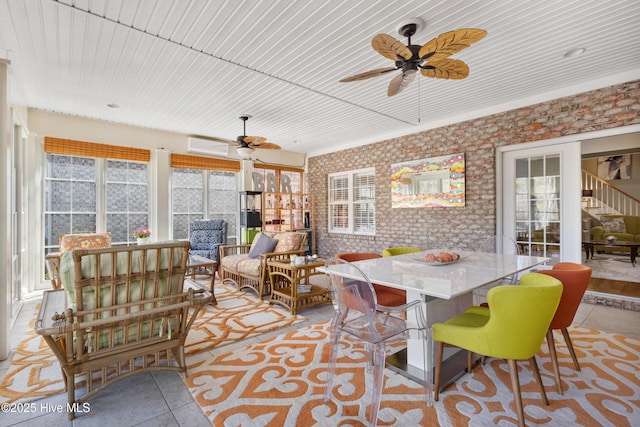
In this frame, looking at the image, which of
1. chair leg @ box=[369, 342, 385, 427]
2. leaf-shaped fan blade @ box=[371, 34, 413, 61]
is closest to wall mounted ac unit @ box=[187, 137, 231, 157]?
leaf-shaped fan blade @ box=[371, 34, 413, 61]

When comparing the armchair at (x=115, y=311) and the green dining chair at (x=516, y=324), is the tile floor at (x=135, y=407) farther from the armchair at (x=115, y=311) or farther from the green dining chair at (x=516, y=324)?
the green dining chair at (x=516, y=324)

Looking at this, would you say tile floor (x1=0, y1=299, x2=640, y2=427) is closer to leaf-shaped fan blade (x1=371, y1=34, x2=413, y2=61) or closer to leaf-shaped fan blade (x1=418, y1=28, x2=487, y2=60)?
leaf-shaped fan blade (x1=371, y1=34, x2=413, y2=61)

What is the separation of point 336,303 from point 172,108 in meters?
4.15

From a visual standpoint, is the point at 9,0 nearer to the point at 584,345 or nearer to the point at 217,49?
the point at 217,49

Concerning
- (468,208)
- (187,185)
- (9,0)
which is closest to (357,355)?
(468,208)

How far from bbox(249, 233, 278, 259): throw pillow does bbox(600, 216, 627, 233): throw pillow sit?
24.9 ft

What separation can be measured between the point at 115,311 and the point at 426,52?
2.69 m

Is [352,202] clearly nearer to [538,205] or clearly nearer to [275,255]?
[275,255]

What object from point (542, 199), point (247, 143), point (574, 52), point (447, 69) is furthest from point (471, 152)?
point (247, 143)

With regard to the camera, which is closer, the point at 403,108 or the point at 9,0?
the point at 9,0

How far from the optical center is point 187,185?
20.7ft

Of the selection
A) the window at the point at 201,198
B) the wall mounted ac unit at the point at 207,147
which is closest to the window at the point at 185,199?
the window at the point at 201,198

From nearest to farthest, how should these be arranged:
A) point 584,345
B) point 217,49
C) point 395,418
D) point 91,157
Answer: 1. point 395,418
2. point 584,345
3. point 217,49
4. point 91,157

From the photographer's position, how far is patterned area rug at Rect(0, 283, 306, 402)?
6.87 feet
